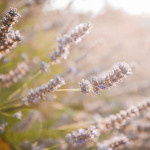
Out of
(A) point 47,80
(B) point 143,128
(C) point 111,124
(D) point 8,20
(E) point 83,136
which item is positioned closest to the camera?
(D) point 8,20

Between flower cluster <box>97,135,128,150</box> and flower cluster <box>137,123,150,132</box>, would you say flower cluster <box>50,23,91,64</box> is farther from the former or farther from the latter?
flower cluster <box>137,123,150,132</box>

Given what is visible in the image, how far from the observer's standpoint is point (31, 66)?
1.61 meters

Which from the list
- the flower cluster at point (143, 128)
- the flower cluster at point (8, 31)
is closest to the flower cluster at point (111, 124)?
the flower cluster at point (143, 128)

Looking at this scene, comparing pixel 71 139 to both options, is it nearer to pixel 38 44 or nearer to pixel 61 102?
pixel 61 102

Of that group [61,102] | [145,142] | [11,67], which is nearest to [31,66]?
[11,67]

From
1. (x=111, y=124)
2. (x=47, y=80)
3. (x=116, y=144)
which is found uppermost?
(x=47, y=80)

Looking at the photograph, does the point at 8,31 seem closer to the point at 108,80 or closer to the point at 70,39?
the point at 70,39

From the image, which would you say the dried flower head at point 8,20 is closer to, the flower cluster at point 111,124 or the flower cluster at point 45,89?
the flower cluster at point 45,89

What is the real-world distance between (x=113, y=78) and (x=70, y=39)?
0.28 meters

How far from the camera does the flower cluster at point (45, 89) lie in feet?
2.69

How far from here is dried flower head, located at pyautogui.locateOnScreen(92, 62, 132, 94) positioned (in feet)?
2.45

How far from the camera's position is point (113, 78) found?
2.49 feet

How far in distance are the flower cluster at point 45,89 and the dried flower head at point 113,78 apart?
0.14m

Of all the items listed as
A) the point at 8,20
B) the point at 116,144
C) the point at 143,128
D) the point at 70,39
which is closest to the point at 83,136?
the point at 116,144
